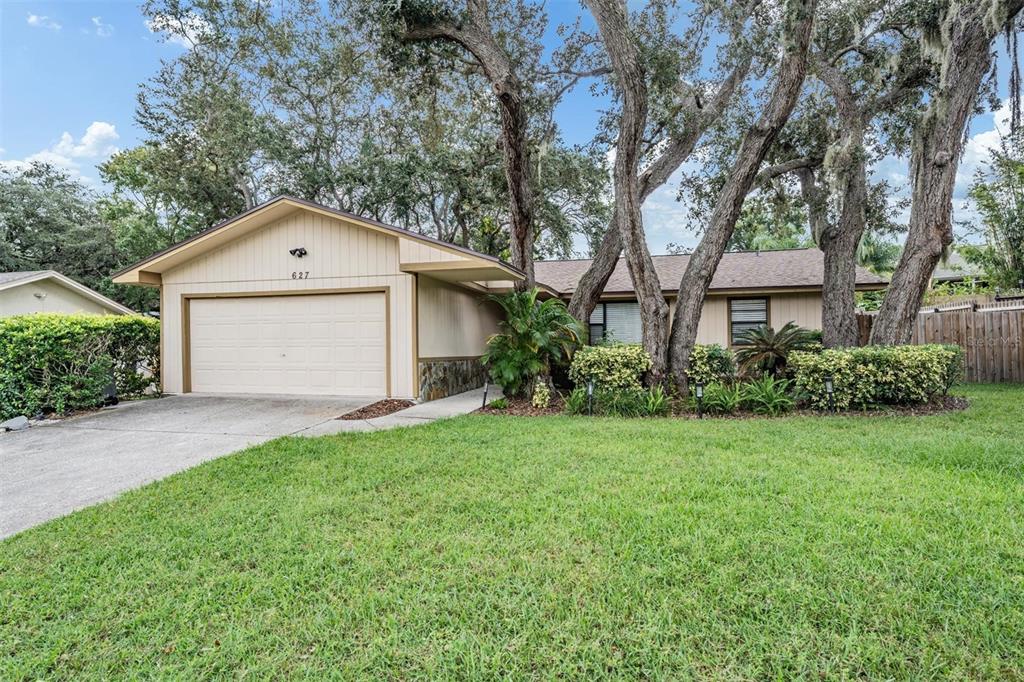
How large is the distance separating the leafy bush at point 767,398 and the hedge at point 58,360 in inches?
399

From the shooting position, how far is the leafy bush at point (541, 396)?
27.0ft

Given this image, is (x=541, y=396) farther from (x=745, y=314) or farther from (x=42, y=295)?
(x=42, y=295)

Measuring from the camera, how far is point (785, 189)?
37.4ft

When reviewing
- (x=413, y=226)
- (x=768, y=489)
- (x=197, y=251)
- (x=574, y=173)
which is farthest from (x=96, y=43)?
(x=768, y=489)

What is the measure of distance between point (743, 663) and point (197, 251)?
10.9 m

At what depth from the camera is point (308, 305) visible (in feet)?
31.3

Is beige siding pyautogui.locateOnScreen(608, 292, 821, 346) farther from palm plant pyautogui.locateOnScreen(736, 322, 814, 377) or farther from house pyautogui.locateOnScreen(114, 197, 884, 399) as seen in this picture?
house pyautogui.locateOnScreen(114, 197, 884, 399)

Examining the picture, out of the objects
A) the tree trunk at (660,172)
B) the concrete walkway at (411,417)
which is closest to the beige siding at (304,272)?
the concrete walkway at (411,417)

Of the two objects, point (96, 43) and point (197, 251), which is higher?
point (96, 43)

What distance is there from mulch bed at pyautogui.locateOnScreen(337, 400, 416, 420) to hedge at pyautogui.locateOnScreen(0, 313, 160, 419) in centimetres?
424

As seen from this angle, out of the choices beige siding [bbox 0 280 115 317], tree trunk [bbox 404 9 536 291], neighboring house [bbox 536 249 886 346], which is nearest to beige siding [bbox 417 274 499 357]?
tree trunk [bbox 404 9 536 291]

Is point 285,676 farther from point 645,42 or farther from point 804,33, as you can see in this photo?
point 645,42

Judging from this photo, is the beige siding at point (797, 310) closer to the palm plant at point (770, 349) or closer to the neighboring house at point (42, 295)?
the palm plant at point (770, 349)

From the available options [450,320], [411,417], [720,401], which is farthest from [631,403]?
[450,320]
